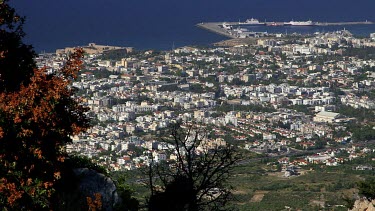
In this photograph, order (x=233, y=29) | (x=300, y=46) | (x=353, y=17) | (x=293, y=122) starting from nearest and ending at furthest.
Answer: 1. (x=293, y=122)
2. (x=300, y=46)
3. (x=233, y=29)
4. (x=353, y=17)

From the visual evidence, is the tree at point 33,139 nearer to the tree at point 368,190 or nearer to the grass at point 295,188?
the tree at point 368,190

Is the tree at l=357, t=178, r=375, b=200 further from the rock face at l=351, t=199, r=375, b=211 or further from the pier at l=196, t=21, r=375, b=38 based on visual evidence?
the pier at l=196, t=21, r=375, b=38

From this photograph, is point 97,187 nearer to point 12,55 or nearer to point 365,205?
point 12,55

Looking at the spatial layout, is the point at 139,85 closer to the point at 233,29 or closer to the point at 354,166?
the point at 354,166

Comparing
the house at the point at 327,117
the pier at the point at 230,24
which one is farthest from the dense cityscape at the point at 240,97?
the pier at the point at 230,24

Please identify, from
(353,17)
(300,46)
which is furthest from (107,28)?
(353,17)

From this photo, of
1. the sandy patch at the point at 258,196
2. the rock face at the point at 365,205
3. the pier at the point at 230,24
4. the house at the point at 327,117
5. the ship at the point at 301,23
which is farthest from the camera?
the ship at the point at 301,23
